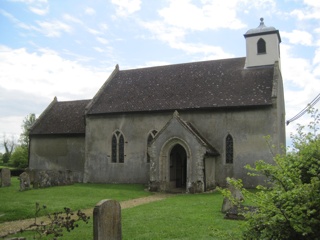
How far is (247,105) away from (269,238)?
19366 millimetres

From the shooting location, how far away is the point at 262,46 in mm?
27578

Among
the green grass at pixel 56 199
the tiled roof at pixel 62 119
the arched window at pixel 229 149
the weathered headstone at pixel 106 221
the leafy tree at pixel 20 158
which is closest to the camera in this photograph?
the weathered headstone at pixel 106 221

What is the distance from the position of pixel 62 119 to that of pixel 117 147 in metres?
8.38

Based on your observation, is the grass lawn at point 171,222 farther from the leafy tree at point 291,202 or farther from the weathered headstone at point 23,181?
the weathered headstone at point 23,181

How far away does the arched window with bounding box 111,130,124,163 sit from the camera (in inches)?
1113

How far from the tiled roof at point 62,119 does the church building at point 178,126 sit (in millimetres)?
130

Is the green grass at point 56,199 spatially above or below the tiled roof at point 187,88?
below

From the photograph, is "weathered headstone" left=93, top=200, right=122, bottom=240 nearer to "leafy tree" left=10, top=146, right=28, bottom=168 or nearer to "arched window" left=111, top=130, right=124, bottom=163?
"arched window" left=111, top=130, right=124, bottom=163

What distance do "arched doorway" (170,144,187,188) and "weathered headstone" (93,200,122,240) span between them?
17.4 metres

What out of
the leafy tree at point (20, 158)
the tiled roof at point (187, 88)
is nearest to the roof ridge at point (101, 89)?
the tiled roof at point (187, 88)

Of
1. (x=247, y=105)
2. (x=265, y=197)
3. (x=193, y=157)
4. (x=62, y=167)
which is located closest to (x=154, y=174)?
(x=193, y=157)

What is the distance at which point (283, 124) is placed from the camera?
94.3 feet

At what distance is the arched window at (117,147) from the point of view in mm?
28281

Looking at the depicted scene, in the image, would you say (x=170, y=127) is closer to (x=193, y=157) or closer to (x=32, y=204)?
(x=193, y=157)
